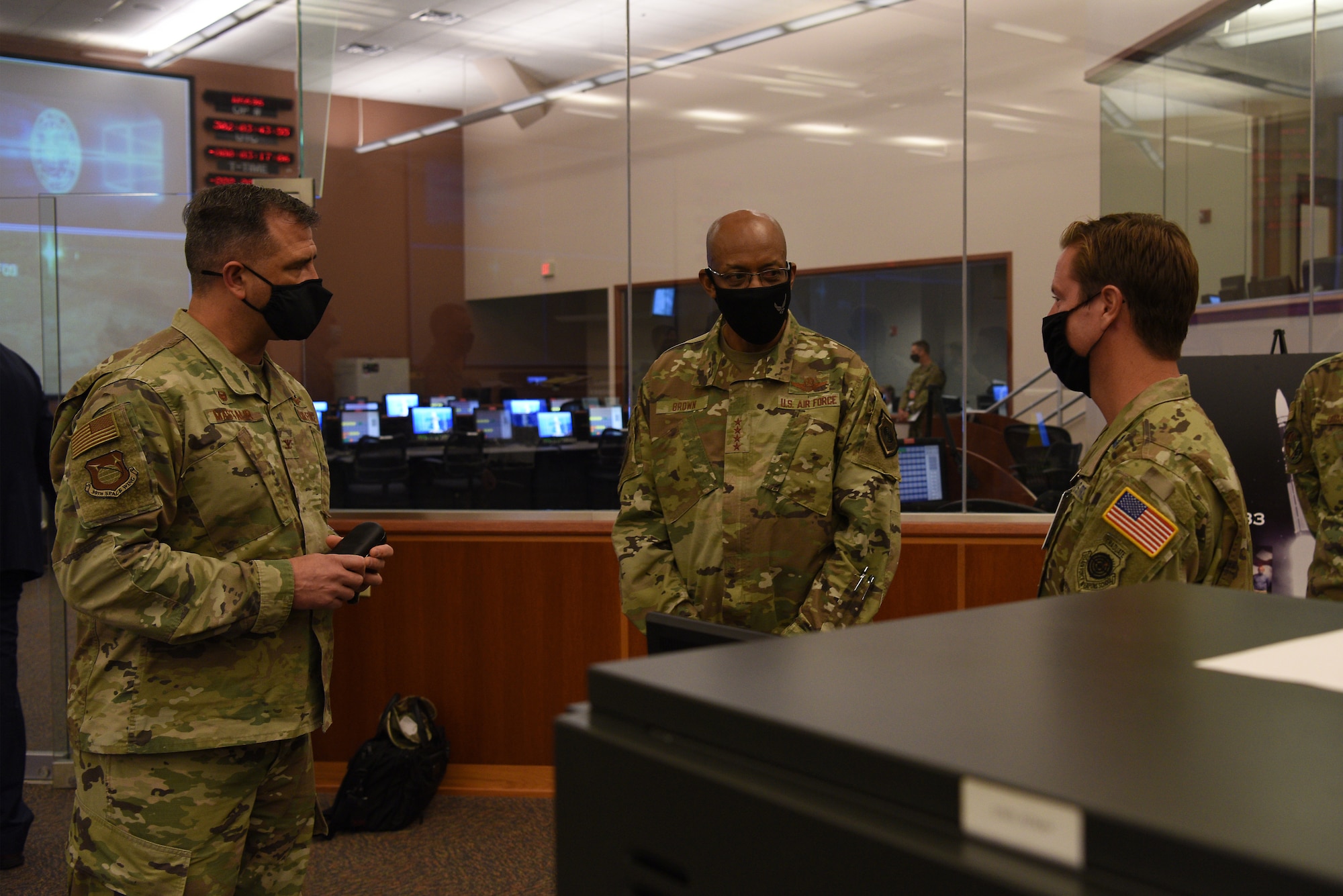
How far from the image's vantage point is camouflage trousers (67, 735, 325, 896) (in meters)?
1.73

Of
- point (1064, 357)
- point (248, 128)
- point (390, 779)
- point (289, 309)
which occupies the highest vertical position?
point (248, 128)

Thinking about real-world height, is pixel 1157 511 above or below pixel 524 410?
below

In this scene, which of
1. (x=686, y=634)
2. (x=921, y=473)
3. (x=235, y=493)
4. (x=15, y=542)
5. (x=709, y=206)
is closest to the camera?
(x=686, y=634)

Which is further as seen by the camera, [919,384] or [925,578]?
[919,384]

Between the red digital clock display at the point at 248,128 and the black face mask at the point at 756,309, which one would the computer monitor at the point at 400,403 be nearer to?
the black face mask at the point at 756,309

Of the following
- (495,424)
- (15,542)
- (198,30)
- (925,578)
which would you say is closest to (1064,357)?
(925,578)

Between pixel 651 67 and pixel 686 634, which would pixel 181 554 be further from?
pixel 651 67

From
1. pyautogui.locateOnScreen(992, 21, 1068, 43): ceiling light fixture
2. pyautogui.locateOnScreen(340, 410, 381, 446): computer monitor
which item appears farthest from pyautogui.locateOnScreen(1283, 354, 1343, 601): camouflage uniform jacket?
pyautogui.locateOnScreen(340, 410, 381, 446): computer monitor

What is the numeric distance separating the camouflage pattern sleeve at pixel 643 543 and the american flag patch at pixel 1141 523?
3.00 ft

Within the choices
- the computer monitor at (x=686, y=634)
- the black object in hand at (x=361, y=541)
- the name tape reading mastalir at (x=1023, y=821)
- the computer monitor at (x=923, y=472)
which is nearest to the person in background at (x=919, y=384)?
the computer monitor at (x=923, y=472)

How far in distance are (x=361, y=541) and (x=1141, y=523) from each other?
136 cm

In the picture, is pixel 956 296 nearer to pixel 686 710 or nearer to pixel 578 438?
pixel 578 438

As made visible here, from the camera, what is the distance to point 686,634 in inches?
24.9

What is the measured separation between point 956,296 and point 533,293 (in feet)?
7.34
